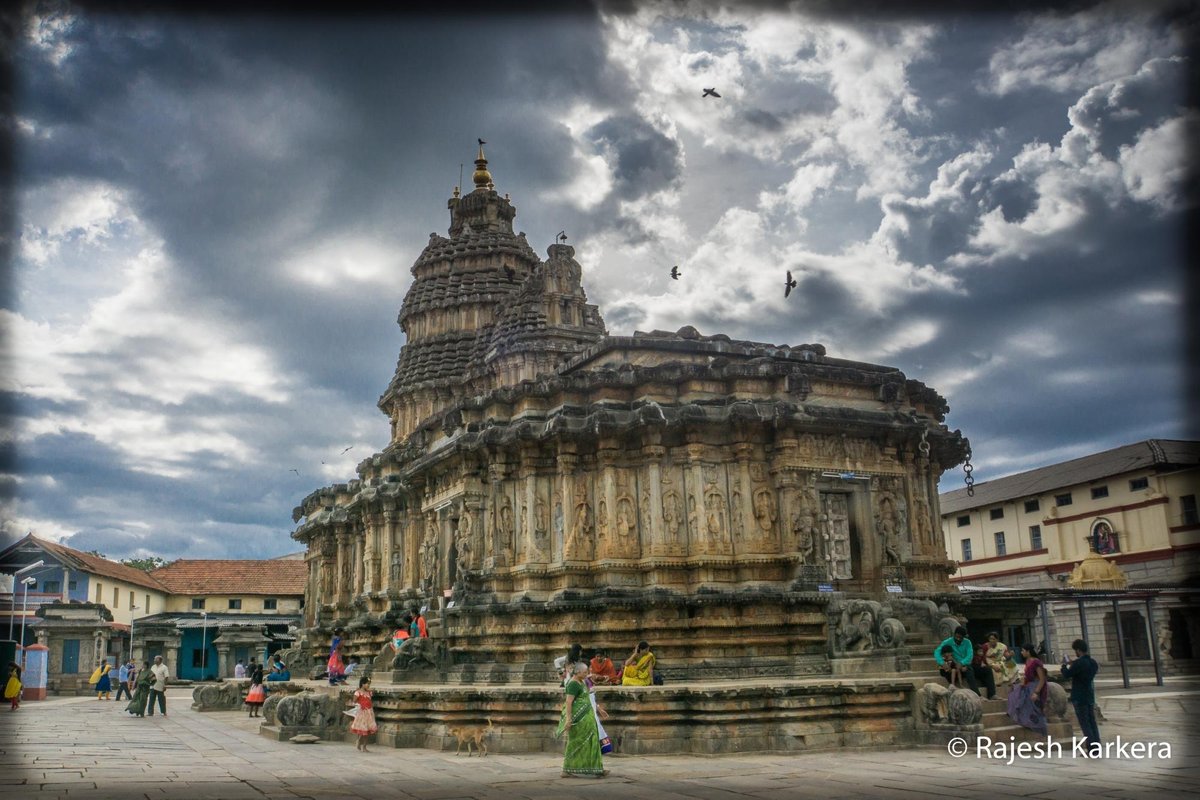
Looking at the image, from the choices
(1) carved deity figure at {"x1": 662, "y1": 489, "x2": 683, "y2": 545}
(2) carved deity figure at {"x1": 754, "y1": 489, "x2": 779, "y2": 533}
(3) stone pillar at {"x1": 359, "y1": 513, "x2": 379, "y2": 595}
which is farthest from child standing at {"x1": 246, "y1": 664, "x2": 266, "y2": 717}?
(2) carved deity figure at {"x1": 754, "y1": 489, "x2": 779, "y2": 533}

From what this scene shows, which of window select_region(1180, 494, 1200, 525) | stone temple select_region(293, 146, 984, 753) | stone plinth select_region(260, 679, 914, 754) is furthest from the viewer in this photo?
stone temple select_region(293, 146, 984, 753)

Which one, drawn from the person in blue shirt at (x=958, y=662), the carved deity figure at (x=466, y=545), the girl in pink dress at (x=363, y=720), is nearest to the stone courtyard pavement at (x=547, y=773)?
the girl in pink dress at (x=363, y=720)

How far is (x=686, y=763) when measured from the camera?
1462cm

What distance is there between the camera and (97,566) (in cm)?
5662

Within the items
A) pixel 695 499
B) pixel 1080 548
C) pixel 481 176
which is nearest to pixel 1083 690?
pixel 695 499

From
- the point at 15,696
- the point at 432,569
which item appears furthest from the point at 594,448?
the point at 15,696

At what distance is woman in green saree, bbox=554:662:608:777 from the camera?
1310 cm

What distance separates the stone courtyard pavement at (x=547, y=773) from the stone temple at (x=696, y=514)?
3.86 metres

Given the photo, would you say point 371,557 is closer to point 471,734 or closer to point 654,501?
point 654,501

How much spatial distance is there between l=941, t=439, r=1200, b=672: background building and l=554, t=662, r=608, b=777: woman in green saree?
700 inches

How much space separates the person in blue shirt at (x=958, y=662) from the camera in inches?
659

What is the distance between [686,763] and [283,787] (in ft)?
18.5

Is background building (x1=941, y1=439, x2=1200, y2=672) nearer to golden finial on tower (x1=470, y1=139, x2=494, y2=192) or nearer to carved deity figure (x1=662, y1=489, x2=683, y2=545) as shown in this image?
carved deity figure (x1=662, y1=489, x2=683, y2=545)

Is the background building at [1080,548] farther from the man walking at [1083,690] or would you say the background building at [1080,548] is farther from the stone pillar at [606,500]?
the man walking at [1083,690]
